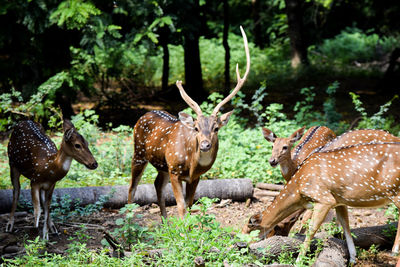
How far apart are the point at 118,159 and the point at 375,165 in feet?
17.7

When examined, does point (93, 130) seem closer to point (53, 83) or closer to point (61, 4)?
point (53, 83)

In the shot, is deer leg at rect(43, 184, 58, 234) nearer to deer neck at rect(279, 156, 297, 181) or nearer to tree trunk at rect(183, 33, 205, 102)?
deer neck at rect(279, 156, 297, 181)

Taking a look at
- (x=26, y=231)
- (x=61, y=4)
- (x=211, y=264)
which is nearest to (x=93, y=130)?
(x=61, y=4)

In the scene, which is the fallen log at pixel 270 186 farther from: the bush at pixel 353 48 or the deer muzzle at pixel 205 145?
the bush at pixel 353 48

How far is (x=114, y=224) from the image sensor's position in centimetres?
791

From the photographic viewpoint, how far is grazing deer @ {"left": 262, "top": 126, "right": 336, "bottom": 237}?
6719mm

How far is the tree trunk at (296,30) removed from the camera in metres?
17.4

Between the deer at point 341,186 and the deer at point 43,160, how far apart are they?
2.45 m

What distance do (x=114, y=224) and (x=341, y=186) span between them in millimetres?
3517

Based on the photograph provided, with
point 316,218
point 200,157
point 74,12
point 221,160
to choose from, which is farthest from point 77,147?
point 74,12

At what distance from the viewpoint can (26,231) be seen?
733cm

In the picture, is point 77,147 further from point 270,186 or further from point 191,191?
point 270,186

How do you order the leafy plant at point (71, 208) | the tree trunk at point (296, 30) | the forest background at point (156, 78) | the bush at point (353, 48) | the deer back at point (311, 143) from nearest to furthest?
the leafy plant at point (71, 208) → the deer back at point (311, 143) → the forest background at point (156, 78) → the tree trunk at point (296, 30) → the bush at point (353, 48)

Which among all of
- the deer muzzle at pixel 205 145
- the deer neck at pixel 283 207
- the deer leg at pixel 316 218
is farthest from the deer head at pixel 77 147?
the deer leg at pixel 316 218
